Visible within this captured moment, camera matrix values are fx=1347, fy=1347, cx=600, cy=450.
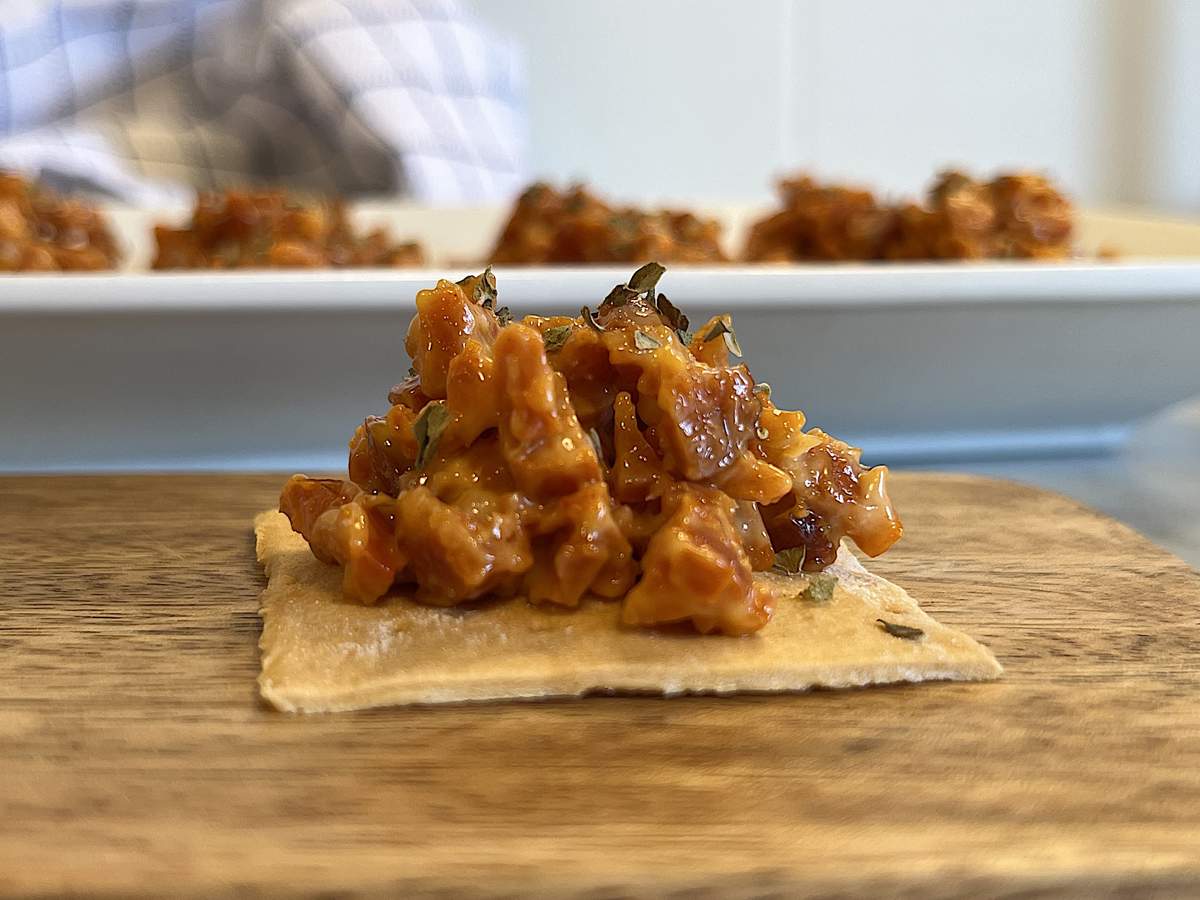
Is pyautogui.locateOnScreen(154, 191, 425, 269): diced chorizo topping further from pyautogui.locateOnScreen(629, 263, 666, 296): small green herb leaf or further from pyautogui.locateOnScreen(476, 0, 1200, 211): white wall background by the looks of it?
pyautogui.locateOnScreen(476, 0, 1200, 211): white wall background

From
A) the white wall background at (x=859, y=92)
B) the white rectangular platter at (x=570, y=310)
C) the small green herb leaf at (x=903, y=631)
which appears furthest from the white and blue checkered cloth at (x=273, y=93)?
the small green herb leaf at (x=903, y=631)

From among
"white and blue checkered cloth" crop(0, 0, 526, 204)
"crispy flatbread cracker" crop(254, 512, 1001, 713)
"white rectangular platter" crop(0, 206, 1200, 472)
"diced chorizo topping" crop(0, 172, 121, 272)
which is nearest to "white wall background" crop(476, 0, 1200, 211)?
"white and blue checkered cloth" crop(0, 0, 526, 204)

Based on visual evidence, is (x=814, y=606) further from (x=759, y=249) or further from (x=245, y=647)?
(x=759, y=249)

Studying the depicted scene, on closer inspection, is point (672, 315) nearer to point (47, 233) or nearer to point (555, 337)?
point (555, 337)

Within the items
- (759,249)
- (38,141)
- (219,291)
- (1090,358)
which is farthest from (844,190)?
(38,141)

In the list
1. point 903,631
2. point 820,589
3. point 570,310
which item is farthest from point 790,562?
point 570,310
